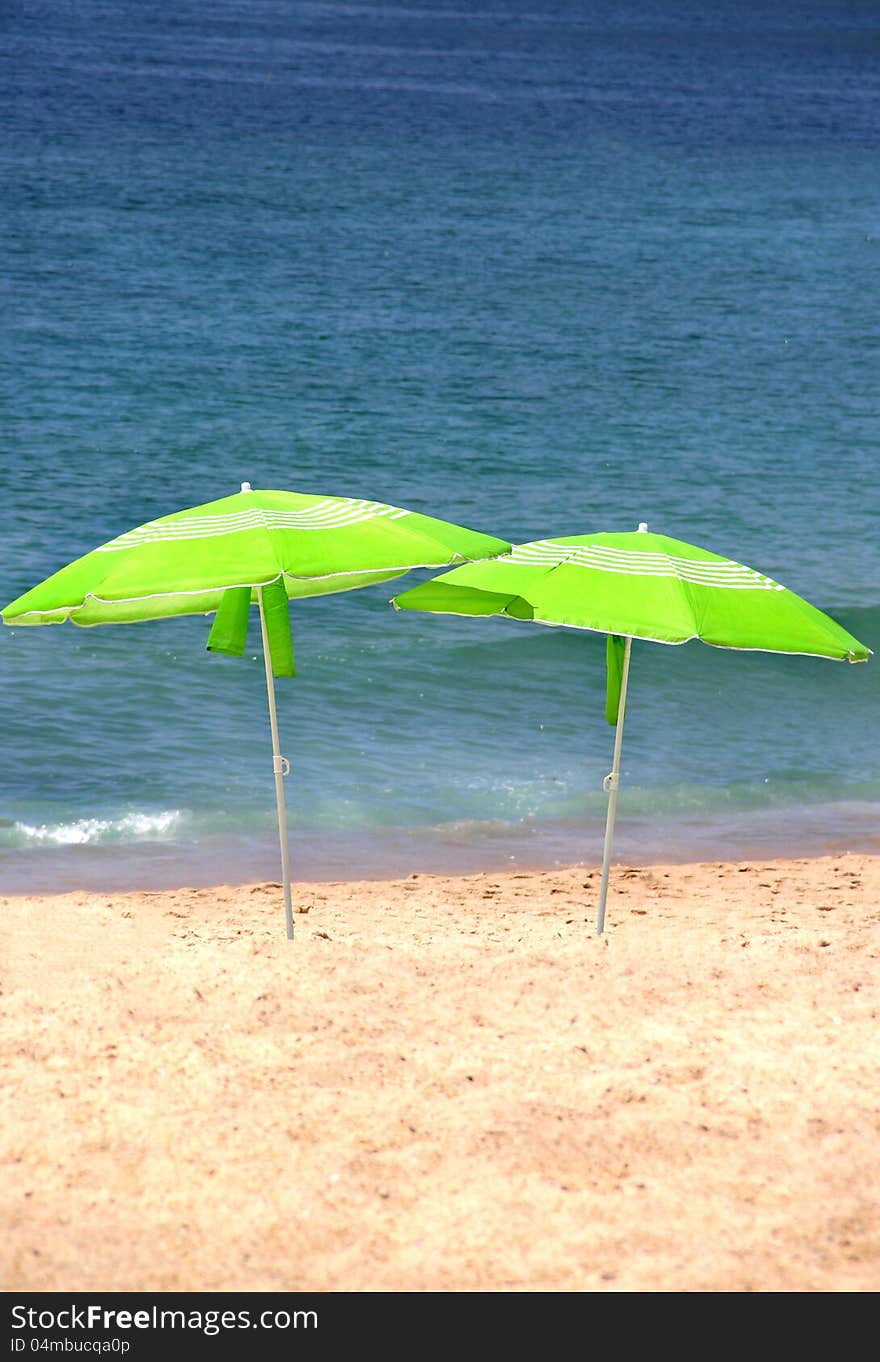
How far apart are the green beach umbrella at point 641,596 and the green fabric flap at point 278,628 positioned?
0.62 meters

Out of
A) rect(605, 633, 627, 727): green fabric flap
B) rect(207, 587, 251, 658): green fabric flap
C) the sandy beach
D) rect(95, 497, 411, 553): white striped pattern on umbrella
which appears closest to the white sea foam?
the sandy beach

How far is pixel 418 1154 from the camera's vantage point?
597 centimetres

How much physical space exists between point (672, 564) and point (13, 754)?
7.16m

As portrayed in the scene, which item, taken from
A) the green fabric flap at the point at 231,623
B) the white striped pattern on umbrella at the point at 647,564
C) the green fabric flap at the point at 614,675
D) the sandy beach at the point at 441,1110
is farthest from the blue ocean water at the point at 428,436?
the white striped pattern on umbrella at the point at 647,564

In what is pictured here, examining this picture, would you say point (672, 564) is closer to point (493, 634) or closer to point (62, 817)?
point (62, 817)

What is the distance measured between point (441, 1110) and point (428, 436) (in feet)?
58.8

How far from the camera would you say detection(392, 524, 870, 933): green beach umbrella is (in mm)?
7012

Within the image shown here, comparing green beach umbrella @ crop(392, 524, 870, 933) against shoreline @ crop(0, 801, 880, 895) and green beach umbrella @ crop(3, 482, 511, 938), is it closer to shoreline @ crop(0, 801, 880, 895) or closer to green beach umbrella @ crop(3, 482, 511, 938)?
green beach umbrella @ crop(3, 482, 511, 938)

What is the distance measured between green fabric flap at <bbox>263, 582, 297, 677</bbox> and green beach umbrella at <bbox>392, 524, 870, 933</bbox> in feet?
2.03

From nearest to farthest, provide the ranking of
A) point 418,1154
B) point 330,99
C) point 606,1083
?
1. point 418,1154
2. point 606,1083
3. point 330,99

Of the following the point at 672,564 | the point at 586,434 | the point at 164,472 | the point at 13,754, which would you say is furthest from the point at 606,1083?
→ the point at 586,434

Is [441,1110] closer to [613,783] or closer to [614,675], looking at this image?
[613,783]

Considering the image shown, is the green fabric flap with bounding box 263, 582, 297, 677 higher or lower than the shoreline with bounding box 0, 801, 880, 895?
higher
